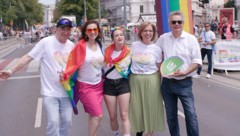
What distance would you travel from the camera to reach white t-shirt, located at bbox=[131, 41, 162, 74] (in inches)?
191

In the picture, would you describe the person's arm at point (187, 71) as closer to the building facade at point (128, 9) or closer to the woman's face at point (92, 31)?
the woman's face at point (92, 31)

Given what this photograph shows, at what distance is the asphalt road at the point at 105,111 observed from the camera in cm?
633

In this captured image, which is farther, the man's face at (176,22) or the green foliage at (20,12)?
the green foliage at (20,12)

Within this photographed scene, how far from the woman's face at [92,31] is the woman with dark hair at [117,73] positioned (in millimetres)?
309

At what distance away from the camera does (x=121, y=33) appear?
488 cm

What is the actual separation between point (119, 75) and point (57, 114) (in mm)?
972

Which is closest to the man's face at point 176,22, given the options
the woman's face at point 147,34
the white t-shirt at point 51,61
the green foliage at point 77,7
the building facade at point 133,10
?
the woman's face at point 147,34

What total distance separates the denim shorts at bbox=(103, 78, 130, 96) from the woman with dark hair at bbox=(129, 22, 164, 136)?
18cm

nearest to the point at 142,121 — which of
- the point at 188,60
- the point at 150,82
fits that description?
the point at 150,82

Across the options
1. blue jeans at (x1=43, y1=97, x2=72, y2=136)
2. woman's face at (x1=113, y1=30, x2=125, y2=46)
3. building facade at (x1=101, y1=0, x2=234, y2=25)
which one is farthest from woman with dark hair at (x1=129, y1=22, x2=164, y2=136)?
building facade at (x1=101, y1=0, x2=234, y2=25)

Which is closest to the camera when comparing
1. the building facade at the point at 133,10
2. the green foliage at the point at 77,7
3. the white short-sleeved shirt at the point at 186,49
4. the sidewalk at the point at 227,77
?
the white short-sleeved shirt at the point at 186,49

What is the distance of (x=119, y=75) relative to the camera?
4.84 metres

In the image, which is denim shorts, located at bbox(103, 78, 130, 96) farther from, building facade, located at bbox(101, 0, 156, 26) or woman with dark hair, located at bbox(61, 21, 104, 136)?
building facade, located at bbox(101, 0, 156, 26)

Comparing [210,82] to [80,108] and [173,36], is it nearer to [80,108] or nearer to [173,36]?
[80,108]
